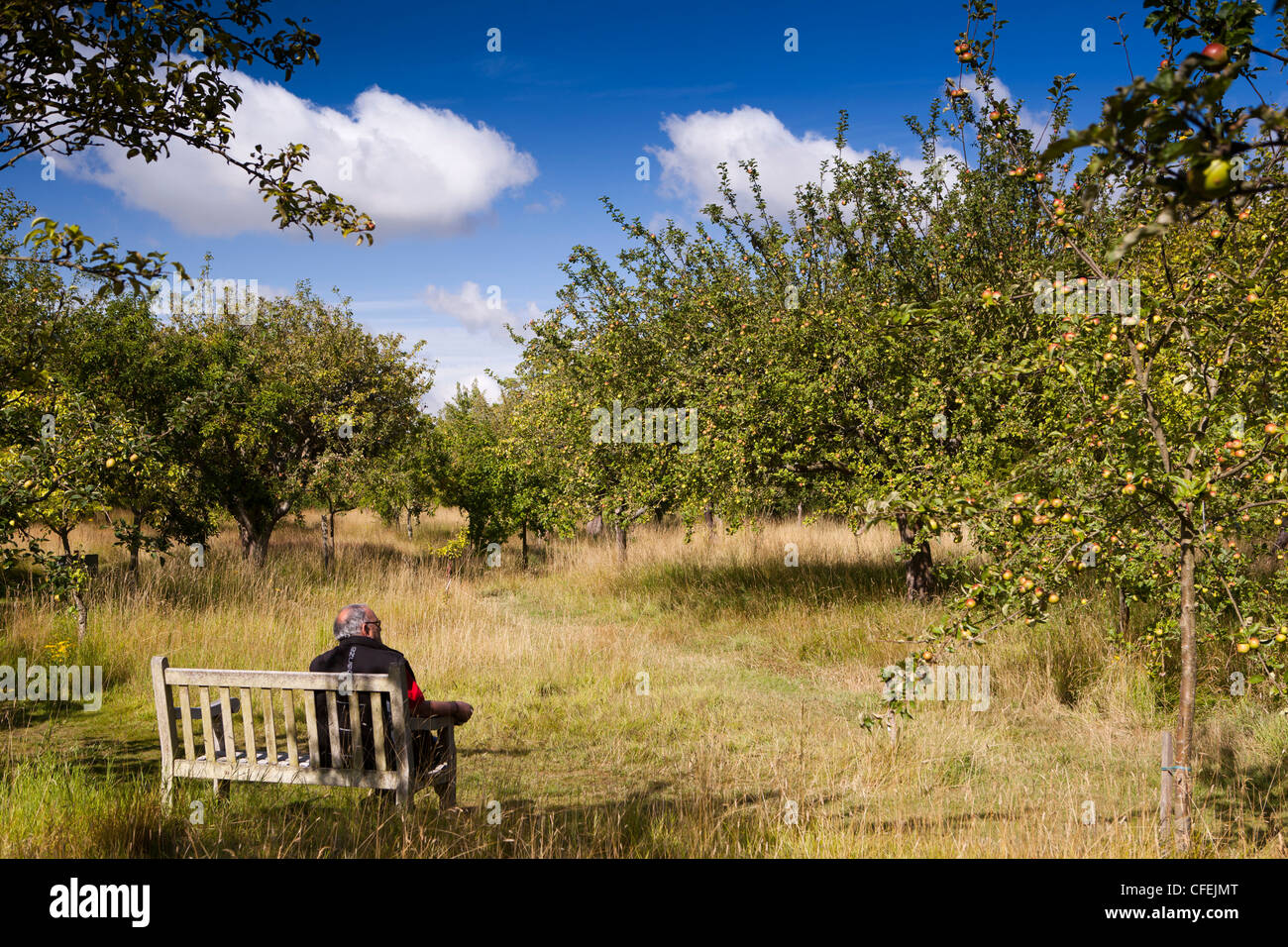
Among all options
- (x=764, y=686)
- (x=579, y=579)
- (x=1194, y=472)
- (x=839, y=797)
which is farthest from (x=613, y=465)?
(x=1194, y=472)

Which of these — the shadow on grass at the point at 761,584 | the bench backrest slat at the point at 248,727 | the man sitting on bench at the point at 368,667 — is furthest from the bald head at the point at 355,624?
the shadow on grass at the point at 761,584

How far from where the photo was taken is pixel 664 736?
6.86 metres

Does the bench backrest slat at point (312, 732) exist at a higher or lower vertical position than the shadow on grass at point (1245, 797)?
higher

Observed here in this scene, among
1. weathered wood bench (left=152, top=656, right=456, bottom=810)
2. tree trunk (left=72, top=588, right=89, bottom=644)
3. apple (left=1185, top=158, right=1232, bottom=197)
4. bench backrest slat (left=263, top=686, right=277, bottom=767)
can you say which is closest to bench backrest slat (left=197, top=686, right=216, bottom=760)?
weathered wood bench (left=152, top=656, right=456, bottom=810)

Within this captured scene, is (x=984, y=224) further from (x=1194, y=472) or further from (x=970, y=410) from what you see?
(x=1194, y=472)

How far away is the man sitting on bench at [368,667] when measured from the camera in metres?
4.46

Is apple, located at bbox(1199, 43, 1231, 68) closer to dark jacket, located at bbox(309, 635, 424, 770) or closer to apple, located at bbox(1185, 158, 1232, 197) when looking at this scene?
apple, located at bbox(1185, 158, 1232, 197)

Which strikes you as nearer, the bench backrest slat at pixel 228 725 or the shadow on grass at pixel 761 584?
the bench backrest slat at pixel 228 725

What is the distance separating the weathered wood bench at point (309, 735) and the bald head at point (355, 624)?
0.37 meters

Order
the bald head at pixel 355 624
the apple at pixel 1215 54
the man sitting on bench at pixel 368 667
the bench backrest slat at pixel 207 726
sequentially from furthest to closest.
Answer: the bald head at pixel 355 624 → the man sitting on bench at pixel 368 667 → the bench backrest slat at pixel 207 726 → the apple at pixel 1215 54

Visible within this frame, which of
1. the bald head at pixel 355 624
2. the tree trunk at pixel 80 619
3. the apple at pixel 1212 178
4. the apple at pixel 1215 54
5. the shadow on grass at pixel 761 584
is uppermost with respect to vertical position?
the apple at pixel 1215 54

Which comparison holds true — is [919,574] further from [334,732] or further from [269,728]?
[269,728]

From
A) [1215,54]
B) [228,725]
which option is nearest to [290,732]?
[228,725]

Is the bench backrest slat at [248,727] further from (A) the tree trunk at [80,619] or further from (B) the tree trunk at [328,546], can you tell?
(B) the tree trunk at [328,546]
